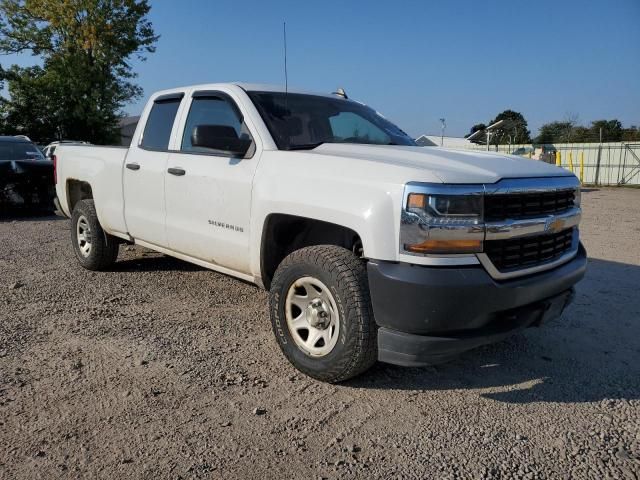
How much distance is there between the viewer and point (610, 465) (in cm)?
245

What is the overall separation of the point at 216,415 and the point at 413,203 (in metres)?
1.55

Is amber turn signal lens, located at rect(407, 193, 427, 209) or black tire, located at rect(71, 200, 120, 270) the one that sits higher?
amber turn signal lens, located at rect(407, 193, 427, 209)

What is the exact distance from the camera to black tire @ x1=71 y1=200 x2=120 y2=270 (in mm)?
5652

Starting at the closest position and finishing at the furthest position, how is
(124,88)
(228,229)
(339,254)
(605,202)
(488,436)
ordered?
(488,436) < (339,254) < (228,229) < (605,202) < (124,88)

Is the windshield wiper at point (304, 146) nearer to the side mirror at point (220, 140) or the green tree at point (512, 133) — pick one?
the side mirror at point (220, 140)

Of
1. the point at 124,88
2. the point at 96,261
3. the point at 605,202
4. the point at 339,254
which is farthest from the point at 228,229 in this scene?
the point at 124,88

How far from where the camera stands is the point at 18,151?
35.5ft

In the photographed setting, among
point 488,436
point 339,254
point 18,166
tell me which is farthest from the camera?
point 18,166

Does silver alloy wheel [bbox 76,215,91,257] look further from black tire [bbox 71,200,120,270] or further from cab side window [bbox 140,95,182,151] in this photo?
cab side window [bbox 140,95,182,151]

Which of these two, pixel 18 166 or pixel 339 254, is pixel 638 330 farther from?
pixel 18 166

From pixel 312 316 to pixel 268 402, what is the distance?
0.57 meters

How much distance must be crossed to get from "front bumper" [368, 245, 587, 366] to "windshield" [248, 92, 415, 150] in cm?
147

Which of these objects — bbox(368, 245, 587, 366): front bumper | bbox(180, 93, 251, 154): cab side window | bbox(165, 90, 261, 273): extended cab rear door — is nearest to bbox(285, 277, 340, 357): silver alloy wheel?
bbox(368, 245, 587, 366): front bumper

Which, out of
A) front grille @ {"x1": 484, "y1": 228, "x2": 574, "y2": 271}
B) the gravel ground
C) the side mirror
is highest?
the side mirror
